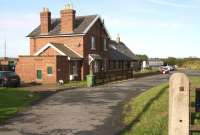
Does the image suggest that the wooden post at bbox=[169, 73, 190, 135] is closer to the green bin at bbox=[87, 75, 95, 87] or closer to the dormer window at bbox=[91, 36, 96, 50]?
the green bin at bbox=[87, 75, 95, 87]

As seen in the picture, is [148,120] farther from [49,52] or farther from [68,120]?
[49,52]

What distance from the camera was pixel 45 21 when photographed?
156ft

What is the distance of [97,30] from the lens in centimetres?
4922

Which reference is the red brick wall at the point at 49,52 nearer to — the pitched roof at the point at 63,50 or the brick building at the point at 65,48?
the brick building at the point at 65,48

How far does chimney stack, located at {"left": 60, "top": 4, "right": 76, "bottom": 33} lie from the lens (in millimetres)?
45781

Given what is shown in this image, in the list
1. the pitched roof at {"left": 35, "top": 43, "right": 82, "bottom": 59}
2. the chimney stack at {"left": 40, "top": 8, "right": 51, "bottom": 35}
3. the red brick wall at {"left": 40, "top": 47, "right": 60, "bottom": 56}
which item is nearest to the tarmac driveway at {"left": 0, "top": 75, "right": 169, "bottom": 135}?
the pitched roof at {"left": 35, "top": 43, "right": 82, "bottom": 59}

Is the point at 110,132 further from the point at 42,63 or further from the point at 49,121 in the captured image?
the point at 42,63

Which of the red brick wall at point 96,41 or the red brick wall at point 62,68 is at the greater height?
the red brick wall at point 96,41

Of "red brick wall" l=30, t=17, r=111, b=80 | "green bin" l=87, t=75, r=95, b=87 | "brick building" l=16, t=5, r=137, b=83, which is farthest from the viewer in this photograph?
"red brick wall" l=30, t=17, r=111, b=80

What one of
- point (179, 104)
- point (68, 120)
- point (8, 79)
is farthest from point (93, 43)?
point (179, 104)

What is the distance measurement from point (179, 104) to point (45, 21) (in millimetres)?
43170

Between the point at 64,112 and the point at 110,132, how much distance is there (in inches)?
221

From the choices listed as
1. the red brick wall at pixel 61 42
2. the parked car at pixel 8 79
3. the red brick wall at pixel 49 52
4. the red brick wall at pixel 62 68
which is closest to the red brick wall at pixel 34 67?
the red brick wall at pixel 62 68

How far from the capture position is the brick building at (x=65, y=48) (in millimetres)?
41438
